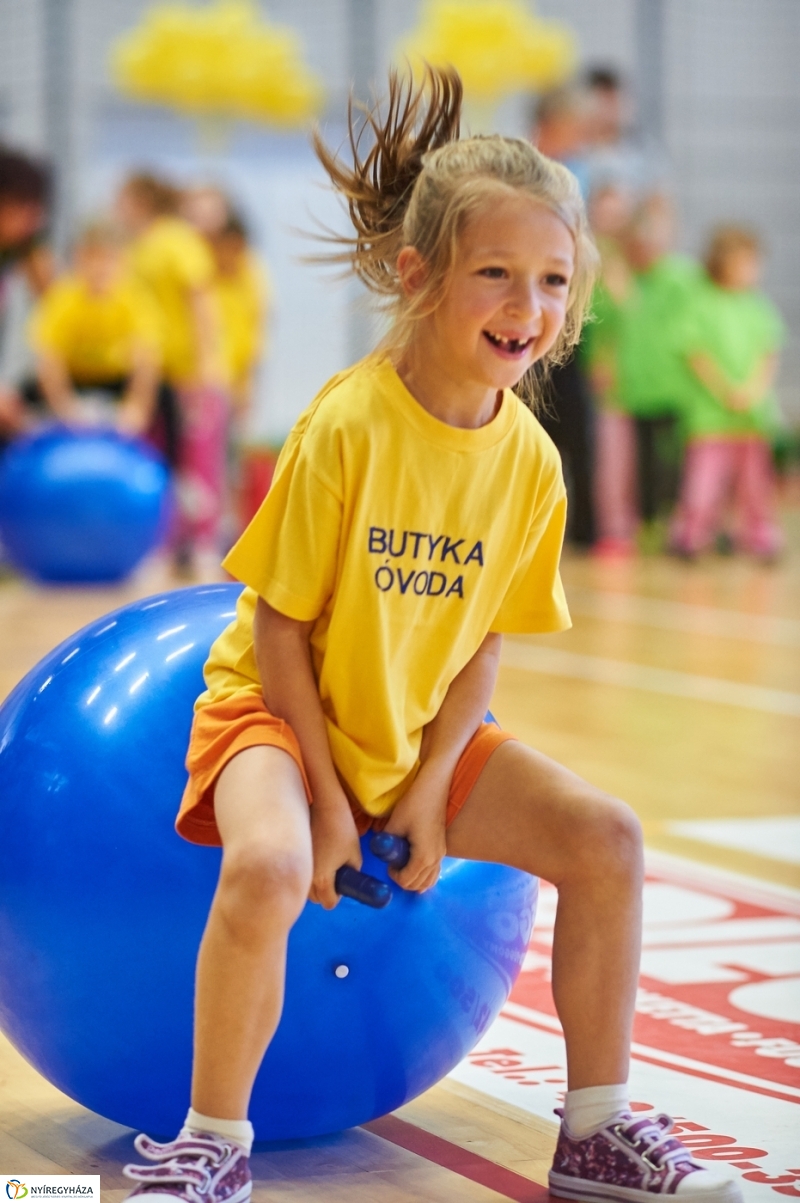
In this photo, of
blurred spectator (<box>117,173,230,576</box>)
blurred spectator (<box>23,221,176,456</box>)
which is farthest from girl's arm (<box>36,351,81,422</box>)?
blurred spectator (<box>117,173,230,576</box>)

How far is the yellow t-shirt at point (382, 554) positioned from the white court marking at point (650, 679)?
9.54 ft

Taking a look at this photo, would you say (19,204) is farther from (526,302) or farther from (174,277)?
(526,302)

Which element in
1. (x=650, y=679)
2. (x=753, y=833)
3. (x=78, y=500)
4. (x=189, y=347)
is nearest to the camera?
(x=753, y=833)

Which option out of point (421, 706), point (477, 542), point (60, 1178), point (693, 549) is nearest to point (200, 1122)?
point (60, 1178)

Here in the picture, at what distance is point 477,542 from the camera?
206cm

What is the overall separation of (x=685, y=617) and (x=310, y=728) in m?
4.97

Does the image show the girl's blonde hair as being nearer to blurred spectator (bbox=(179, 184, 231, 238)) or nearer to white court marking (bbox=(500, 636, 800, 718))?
white court marking (bbox=(500, 636, 800, 718))

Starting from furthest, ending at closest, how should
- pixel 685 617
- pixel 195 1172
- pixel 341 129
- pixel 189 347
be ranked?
1. pixel 341 129
2. pixel 189 347
3. pixel 685 617
4. pixel 195 1172

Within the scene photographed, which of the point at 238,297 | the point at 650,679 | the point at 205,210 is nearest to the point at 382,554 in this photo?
the point at 650,679

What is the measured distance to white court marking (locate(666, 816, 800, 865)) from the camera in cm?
358

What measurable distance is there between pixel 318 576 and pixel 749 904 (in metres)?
1.56


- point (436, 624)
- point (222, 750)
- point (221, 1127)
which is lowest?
point (221, 1127)

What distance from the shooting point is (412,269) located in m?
2.04

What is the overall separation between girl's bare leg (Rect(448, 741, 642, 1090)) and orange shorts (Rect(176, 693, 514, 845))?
9 centimetres
